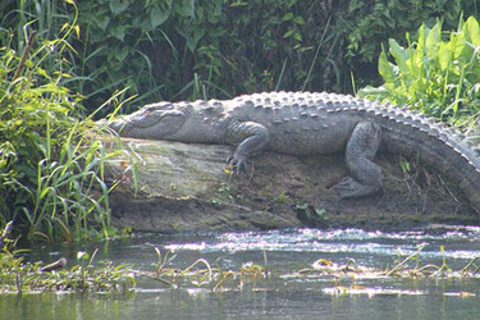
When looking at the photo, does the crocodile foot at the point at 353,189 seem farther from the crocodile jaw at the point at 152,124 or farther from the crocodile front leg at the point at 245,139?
the crocodile jaw at the point at 152,124

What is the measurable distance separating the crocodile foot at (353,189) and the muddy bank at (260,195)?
6cm

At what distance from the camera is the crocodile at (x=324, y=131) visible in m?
8.08

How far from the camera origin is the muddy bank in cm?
757

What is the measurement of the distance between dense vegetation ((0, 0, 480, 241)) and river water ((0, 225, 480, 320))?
0.81 m

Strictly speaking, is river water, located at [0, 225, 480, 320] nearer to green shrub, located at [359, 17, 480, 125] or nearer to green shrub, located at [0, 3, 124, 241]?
green shrub, located at [0, 3, 124, 241]

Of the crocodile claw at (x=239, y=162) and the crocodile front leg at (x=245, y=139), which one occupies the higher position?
the crocodile front leg at (x=245, y=139)

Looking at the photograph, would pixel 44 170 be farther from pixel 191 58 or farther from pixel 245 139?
pixel 191 58

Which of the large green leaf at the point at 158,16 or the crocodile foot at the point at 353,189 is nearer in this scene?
the crocodile foot at the point at 353,189

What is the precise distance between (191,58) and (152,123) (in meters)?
3.19

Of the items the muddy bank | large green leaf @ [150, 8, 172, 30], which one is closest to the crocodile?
the muddy bank

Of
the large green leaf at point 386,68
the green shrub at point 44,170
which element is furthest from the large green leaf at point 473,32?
the green shrub at point 44,170

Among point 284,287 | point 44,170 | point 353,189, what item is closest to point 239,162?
point 353,189

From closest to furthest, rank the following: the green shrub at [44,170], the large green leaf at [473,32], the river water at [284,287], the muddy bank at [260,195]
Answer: the river water at [284,287] → the green shrub at [44,170] → the muddy bank at [260,195] → the large green leaf at [473,32]

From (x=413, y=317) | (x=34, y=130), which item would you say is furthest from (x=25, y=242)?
(x=413, y=317)
